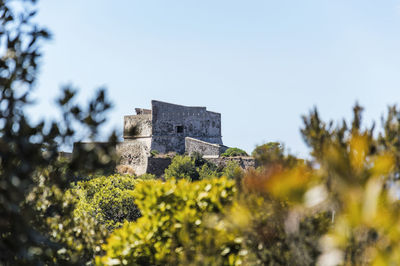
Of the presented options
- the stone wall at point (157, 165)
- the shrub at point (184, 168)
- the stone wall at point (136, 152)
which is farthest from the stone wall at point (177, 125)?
the shrub at point (184, 168)

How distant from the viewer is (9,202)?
409 cm

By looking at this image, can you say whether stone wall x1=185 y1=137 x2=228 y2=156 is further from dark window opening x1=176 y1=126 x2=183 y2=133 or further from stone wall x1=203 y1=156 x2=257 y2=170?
dark window opening x1=176 y1=126 x2=183 y2=133

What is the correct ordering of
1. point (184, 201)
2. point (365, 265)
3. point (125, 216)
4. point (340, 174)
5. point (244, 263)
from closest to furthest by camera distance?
point (340, 174)
point (365, 265)
point (244, 263)
point (184, 201)
point (125, 216)

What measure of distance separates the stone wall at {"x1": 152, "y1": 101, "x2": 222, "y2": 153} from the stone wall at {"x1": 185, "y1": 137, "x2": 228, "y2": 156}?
265cm

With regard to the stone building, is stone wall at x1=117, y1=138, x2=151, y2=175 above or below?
below

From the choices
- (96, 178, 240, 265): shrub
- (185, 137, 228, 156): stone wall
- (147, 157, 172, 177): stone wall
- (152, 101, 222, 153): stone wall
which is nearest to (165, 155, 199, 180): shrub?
(185, 137, 228, 156): stone wall

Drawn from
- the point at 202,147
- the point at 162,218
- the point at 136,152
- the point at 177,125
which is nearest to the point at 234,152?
the point at 202,147

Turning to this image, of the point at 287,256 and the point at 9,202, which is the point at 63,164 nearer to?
the point at 9,202

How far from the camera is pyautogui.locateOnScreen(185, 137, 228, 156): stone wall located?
141 ft

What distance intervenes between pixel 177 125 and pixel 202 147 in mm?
5780

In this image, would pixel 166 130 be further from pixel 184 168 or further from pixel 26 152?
pixel 26 152

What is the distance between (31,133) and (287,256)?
130 inches

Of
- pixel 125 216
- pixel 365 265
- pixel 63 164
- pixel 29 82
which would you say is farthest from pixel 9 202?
pixel 125 216

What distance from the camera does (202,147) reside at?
Result: 144 feet
